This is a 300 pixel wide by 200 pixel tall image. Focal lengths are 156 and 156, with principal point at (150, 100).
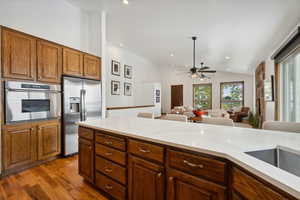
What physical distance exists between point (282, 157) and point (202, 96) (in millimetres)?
9264

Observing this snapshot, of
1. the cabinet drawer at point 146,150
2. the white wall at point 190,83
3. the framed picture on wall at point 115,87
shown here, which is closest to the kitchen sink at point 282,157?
the cabinet drawer at point 146,150

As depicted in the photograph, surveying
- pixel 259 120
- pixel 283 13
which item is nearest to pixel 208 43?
pixel 283 13

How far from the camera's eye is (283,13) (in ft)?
8.49

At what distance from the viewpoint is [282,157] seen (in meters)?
1.10

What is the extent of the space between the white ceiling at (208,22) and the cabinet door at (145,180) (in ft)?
9.47

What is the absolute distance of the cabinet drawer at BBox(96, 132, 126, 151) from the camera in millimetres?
1590

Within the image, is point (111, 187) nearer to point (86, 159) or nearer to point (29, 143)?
point (86, 159)

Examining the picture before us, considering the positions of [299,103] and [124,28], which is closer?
[299,103]

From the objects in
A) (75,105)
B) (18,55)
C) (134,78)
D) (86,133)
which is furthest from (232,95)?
(18,55)

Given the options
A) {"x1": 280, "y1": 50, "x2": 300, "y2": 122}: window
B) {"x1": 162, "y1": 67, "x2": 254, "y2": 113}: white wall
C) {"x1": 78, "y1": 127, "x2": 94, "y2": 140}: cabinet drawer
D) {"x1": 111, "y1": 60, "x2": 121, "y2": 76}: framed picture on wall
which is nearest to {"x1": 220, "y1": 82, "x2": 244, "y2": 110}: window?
{"x1": 162, "y1": 67, "x2": 254, "y2": 113}: white wall

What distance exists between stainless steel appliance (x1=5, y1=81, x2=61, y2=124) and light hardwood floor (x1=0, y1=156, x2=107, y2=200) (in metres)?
0.86

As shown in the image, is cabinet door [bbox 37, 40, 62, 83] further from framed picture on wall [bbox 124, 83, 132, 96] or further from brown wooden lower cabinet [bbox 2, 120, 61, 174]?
framed picture on wall [bbox 124, 83, 132, 96]

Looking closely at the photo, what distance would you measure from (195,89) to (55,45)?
863 centimetres

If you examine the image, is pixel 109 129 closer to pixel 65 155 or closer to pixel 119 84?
pixel 65 155
